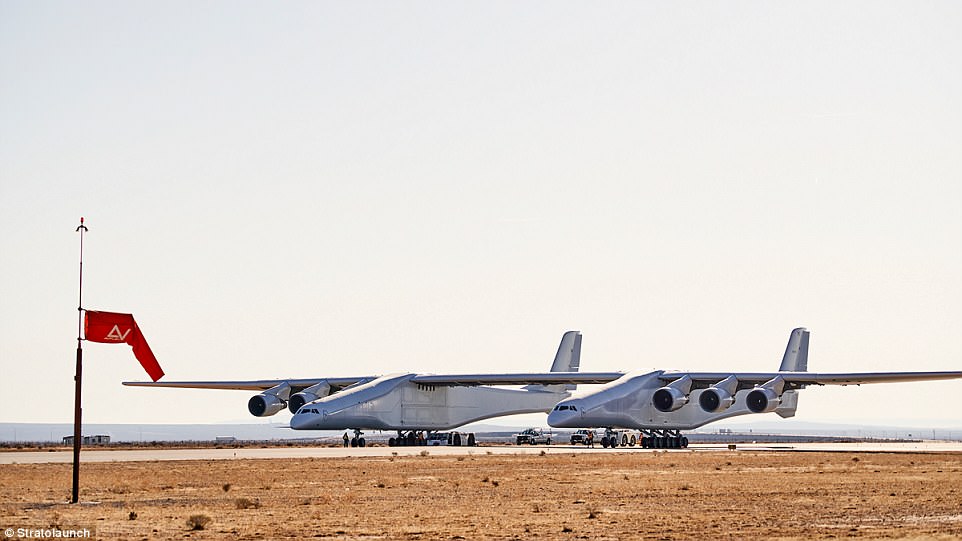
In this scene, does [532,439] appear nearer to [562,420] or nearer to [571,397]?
[571,397]

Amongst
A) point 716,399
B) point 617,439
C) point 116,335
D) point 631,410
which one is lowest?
point 617,439

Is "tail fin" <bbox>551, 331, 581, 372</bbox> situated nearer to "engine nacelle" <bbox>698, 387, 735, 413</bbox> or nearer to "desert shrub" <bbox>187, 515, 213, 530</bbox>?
"engine nacelle" <bbox>698, 387, 735, 413</bbox>

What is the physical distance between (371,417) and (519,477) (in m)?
37.3

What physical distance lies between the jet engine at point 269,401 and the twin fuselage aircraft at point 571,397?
0.06 meters

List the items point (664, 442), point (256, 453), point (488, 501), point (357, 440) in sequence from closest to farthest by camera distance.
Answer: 1. point (488, 501)
2. point (256, 453)
3. point (664, 442)
4. point (357, 440)

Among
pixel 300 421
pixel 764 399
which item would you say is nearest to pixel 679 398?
pixel 764 399

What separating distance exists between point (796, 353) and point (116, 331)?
62.2m

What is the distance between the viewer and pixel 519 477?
107ft

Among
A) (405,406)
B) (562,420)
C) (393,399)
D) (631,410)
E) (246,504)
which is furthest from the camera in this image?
(405,406)

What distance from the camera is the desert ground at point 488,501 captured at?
1862 centimetres

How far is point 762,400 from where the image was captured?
6241cm

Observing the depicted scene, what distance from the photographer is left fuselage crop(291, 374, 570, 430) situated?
6706 centimetres

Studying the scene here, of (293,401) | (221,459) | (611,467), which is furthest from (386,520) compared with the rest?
(293,401)

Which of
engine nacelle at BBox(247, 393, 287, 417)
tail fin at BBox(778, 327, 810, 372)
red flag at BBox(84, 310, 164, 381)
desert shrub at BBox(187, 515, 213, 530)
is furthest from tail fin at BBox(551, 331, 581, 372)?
desert shrub at BBox(187, 515, 213, 530)
